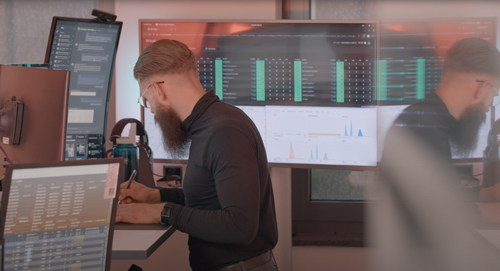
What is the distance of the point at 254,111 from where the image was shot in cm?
211

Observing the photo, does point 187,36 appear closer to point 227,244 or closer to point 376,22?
point 376,22

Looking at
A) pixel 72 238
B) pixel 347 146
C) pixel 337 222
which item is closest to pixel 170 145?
pixel 72 238

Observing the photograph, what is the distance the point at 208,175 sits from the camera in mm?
1238

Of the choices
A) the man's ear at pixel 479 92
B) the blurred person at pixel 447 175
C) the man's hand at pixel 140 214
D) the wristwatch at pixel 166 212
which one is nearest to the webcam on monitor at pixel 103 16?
the man's hand at pixel 140 214

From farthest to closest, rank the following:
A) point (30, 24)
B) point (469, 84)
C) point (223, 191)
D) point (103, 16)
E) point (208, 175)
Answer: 1. point (30, 24)
2. point (103, 16)
3. point (208, 175)
4. point (223, 191)
5. point (469, 84)

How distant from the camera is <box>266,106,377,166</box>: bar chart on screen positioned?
201 cm

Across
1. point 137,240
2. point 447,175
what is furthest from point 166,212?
point 447,175

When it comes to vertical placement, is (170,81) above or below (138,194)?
above

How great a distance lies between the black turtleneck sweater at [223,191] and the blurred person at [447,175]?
0.43 metres

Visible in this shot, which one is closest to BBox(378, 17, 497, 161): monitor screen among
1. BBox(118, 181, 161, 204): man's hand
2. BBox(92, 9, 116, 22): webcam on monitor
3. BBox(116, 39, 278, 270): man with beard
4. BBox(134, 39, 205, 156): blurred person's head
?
BBox(116, 39, 278, 270): man with beard

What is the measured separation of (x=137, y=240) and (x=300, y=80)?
1217 millimetres

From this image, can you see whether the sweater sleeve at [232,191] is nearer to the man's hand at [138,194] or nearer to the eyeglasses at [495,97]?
the man's hand at [138,194]

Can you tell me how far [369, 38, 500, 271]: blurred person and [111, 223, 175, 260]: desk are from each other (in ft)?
2.34

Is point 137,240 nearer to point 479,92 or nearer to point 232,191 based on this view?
point 232,191
